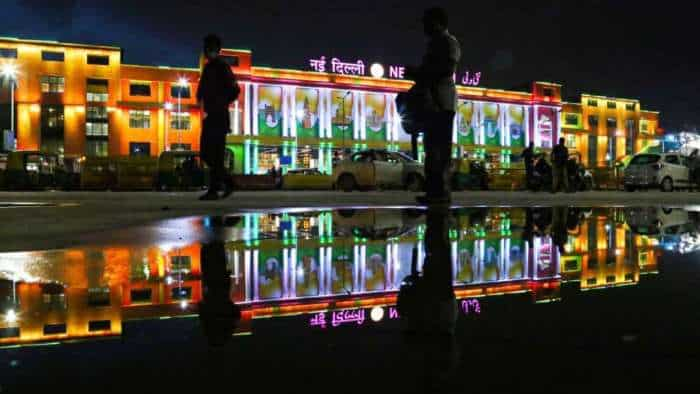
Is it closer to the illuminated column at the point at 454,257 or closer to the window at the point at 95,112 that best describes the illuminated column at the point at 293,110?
the window at the point at 95,112

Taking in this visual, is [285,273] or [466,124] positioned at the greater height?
[466,124]

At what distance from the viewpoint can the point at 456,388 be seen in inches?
44.4

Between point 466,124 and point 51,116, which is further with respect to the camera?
point 466,124

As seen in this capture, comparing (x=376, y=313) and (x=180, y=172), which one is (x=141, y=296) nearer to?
(x=376, y=313)

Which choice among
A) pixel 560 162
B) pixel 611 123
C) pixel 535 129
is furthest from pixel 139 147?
pixel 611 123

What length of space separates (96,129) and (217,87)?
193 feet

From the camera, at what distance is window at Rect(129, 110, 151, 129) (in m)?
60.7

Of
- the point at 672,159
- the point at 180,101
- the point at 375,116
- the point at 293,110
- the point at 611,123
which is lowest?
the point at 672,159

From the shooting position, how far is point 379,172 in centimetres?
2005

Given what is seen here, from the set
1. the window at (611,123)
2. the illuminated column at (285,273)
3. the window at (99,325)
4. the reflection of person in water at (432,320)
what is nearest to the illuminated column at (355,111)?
the window at (611,123)

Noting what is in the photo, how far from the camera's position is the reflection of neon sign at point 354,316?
5.48 feet

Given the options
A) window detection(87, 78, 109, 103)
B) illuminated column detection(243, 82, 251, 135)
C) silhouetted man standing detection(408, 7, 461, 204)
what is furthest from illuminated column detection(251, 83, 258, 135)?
silhouetted man standing detection(408, 7, 461, 204)

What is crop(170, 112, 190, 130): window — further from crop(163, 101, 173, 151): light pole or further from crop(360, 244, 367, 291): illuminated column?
crop(360, 244, 367, 291): illuminated column

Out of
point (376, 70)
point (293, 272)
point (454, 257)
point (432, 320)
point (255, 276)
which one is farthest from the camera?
point (376, 70)
